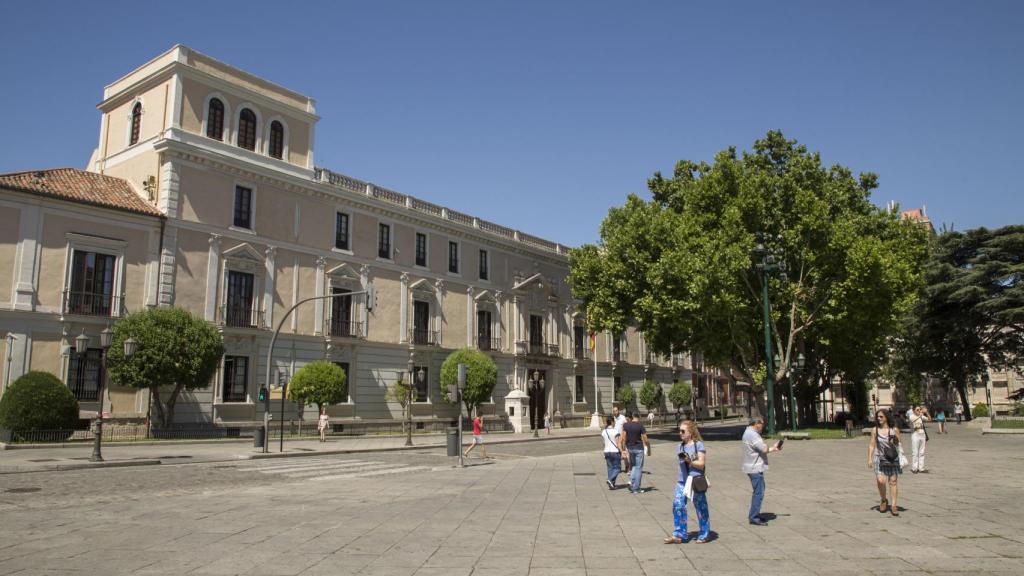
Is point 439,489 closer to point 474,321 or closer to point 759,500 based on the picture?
point 759,500

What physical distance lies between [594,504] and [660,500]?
1324 millimetres

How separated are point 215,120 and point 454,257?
15699mm

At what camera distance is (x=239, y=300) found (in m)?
31.9

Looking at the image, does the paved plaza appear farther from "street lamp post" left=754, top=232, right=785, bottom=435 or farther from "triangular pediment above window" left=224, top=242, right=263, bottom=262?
"triangular pediment above window" left=224, top=242, right=263, bottom=262

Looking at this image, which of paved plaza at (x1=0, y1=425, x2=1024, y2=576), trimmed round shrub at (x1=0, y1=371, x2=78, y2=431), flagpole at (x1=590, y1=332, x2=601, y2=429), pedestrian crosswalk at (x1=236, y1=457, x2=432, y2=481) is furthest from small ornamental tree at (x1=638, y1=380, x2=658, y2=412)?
trimmed round shrub at (x1=0, y1=371, x2=78, y2=431)

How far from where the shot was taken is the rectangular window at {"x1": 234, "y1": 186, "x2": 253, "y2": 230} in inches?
1271

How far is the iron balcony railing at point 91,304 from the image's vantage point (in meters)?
26.9

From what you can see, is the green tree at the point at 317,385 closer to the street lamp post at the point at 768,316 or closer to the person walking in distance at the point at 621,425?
the street lamp post at the point at 768,316

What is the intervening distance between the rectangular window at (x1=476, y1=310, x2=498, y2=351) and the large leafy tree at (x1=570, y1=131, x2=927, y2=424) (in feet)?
29.4

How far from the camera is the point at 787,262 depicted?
105 feet

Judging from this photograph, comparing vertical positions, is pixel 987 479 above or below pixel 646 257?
→ below

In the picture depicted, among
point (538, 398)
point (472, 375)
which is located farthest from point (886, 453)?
point (538, 398)

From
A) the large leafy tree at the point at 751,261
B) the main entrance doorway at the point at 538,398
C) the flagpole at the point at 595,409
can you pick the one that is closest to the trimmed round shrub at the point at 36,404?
the large leafy tree at the point at 751,261

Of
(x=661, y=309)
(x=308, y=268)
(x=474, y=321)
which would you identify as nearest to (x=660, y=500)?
(x=661, y=309)
